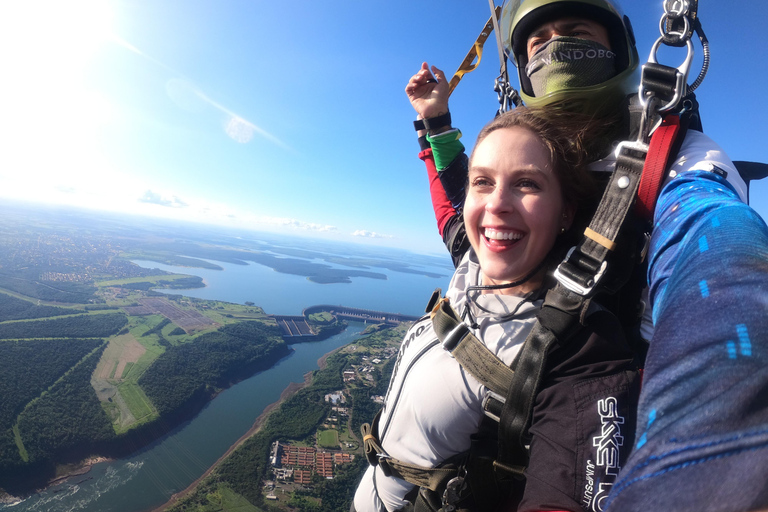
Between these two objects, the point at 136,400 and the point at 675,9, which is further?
the point at 136,400

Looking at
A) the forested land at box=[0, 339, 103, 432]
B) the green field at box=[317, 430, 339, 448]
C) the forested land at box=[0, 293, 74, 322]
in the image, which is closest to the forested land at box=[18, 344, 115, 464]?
the forested land at box=[0, 339, 103, 432]

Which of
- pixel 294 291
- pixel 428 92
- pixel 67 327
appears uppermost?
pixel 428 92

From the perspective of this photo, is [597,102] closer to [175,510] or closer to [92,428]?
[175,510]

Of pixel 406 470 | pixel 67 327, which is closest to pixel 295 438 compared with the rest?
pixel 406 470

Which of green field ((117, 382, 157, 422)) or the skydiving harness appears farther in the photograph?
green field ((117, 382, 157, 422))

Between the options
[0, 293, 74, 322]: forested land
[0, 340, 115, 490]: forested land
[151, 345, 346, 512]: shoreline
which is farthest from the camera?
[0, 293, 74, 322]: forested land

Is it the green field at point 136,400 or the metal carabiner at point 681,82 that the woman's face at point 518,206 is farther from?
the green field at point 136,400

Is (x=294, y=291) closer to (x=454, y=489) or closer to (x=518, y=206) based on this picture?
(x=454, y=489)

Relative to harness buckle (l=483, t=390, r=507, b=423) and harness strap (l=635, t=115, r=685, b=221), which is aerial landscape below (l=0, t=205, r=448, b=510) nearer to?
harness buckle (l=483, t=390, r=507, b=423)
